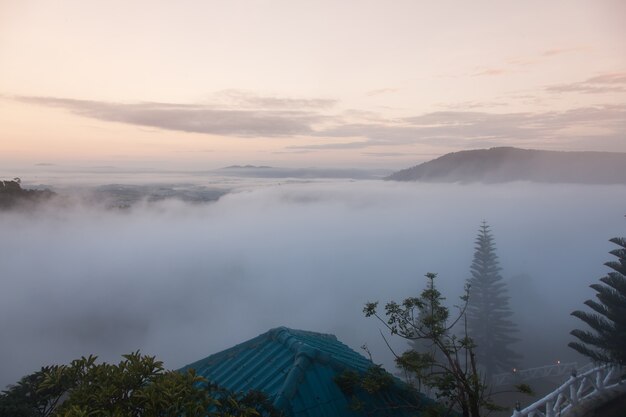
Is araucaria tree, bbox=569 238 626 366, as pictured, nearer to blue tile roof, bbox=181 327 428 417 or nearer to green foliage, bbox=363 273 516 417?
blue tile roof, bbox=181 327 428 417

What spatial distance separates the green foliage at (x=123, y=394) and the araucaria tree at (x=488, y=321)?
1414 inches

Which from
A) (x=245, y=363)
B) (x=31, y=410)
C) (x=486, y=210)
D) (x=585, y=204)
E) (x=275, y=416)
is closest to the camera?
(x=31, y=410)

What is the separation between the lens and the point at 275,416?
6.10m

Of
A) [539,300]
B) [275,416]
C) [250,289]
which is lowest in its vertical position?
[250,289]

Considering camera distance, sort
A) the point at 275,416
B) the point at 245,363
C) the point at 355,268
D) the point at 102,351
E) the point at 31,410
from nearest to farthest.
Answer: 1. the point at 31,410
2. the point at 275,416
3. the point at 245,363
4. the point at 102,351
5. the point at 355,268

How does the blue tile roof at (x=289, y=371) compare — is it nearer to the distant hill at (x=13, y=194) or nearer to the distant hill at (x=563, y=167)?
the distant hill at (x=13, y=194)

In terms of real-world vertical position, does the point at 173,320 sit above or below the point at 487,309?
below

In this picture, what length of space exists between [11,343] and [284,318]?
4900 centimetres

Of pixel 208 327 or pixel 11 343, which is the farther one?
pixel 208 327

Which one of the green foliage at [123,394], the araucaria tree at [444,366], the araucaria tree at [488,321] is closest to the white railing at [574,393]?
the araucaria tree at [444,366]

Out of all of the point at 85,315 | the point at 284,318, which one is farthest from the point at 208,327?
the point at 85,315

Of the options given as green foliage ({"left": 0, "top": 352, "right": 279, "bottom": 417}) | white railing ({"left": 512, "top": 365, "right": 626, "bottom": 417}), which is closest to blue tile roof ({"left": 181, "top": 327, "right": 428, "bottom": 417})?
green foliage ({"left": 0, "top": 352, "right": 279, "bottom": 417})

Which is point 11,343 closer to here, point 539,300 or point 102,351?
point 102,351

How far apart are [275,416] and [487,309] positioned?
39.6m
